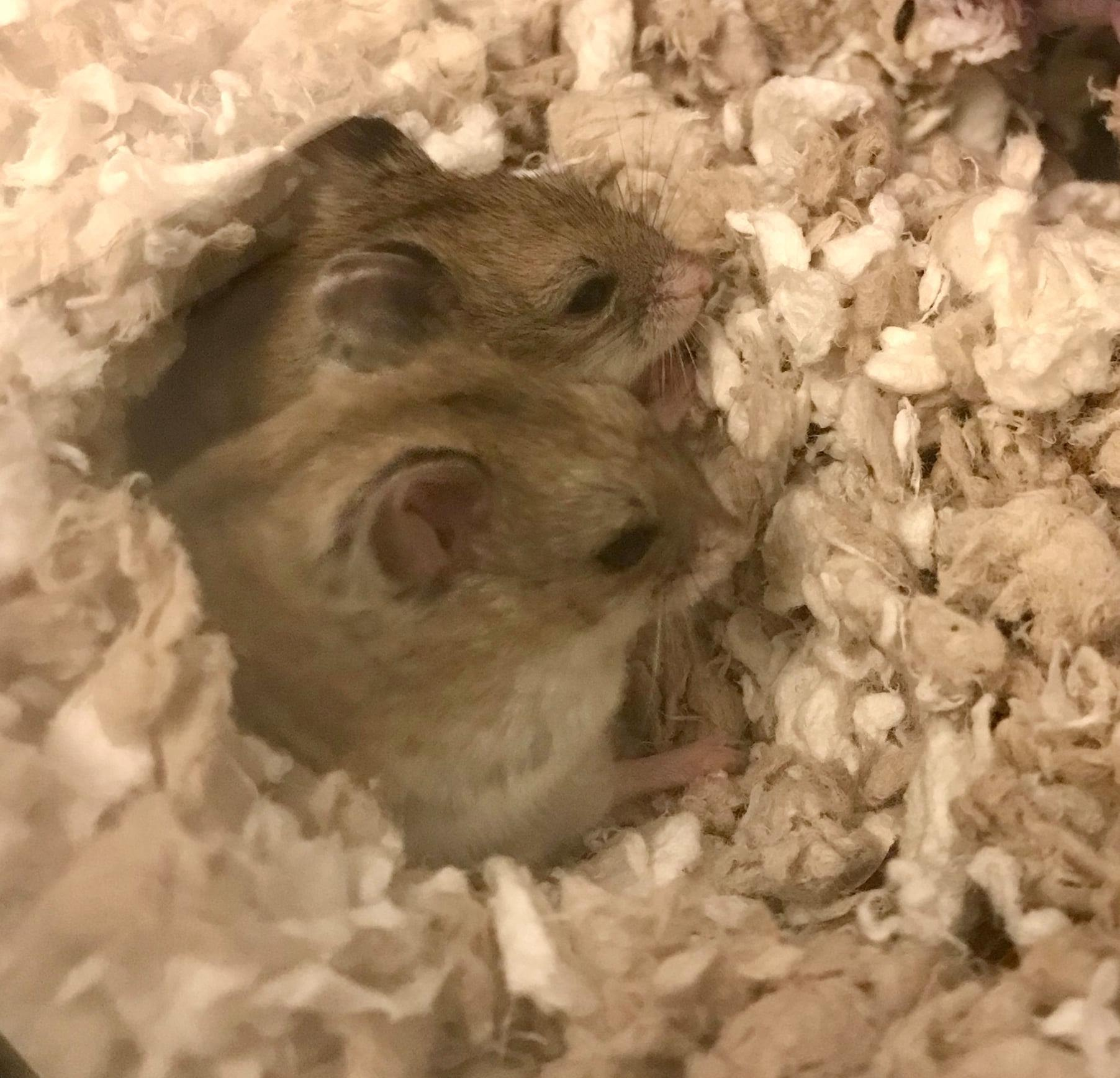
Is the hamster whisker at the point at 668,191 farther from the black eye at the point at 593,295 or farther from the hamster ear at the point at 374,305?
the hamster ear at the point at 374,305

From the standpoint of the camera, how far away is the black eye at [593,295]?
6.14 feet

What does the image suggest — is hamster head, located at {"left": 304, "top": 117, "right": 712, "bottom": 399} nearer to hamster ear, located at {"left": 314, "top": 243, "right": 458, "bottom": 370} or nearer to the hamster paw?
hamster ear, located at {"left": 314, "top": 243, "right": 458, "bottom": 370}

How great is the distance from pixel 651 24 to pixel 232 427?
106 cm

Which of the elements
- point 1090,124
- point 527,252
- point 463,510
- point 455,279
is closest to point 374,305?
point 455,279

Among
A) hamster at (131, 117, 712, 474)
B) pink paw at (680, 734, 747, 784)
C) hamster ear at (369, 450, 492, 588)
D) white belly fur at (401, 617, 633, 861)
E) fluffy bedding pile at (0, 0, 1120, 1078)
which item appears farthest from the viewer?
hamster at (131, 117, 712, 474)

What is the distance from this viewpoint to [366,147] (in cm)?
189

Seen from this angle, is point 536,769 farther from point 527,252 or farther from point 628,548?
point 527,252

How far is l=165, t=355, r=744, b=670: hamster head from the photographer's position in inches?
52.1

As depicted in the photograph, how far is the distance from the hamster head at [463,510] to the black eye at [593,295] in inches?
13.8

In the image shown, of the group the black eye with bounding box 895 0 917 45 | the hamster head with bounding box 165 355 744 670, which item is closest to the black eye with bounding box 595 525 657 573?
the hamster head with bounding box 165 355 744 670

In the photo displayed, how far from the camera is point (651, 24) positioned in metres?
2.04

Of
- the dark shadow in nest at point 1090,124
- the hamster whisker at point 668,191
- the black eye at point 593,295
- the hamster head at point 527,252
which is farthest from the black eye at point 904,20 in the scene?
the black eye at point 593,295

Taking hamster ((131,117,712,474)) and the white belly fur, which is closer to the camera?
the white belly fur

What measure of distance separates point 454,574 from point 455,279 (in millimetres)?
595
